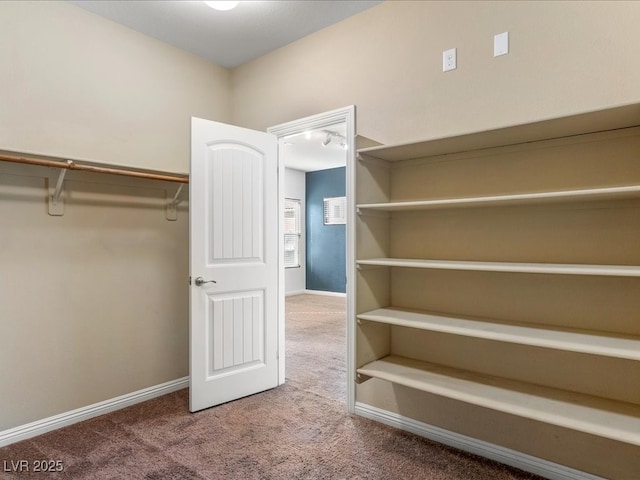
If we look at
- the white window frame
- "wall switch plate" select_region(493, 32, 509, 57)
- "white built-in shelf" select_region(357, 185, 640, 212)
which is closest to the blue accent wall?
the white window frame

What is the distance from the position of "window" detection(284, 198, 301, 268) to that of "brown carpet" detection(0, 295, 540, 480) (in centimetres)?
511

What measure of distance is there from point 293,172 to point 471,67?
5.95 m

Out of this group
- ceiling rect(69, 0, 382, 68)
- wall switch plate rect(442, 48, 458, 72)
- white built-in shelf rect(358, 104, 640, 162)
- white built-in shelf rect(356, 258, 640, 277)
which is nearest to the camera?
white built-in shelf rect(356, 258, 640, 277)

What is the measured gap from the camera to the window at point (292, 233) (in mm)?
7840

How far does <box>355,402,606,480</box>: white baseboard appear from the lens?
183 centimetres

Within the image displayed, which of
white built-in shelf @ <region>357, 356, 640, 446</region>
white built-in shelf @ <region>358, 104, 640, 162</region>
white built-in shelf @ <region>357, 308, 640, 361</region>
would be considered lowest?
white built-in shelf @ <region>357, 356, 640, 446</region>

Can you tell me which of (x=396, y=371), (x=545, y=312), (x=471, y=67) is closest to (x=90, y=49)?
(x=471, y=67)

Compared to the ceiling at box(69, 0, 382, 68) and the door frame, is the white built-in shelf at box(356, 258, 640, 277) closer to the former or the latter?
the door frame

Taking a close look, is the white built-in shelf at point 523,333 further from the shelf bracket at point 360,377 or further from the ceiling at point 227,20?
the ceiling at point 227,20

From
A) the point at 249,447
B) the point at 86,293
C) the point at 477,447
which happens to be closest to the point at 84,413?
the point at 86,293

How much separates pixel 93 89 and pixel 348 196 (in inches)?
71.6

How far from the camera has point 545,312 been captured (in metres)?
1.88

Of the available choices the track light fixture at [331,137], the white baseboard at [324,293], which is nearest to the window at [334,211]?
the white baseboard at [324,293]

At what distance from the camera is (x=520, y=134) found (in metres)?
1.79
